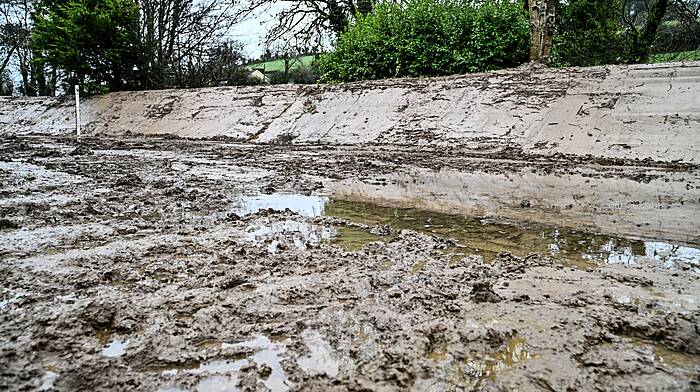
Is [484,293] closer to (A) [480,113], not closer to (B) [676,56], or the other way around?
(A) [480,113]

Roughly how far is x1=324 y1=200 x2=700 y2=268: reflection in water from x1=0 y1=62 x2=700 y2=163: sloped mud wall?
2920mm

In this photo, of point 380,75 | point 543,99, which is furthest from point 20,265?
point 380,75

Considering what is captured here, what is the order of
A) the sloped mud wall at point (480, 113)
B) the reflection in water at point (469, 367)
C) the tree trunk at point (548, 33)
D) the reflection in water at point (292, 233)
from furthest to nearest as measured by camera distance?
the tree trunk at point (548, 33), the sloped mud wall at point (480, 113), the reflection in water at point (292, 233), the reflection in water at point (469, 367)

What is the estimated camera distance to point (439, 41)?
9211mm

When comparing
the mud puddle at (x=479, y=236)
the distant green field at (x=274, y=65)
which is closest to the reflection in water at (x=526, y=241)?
the mud puddle at (x=479, y=236)

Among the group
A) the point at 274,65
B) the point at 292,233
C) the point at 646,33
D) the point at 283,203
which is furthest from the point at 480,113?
the point at 274,65

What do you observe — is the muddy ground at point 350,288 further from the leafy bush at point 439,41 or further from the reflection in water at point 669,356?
the leafy bush at point 439,41

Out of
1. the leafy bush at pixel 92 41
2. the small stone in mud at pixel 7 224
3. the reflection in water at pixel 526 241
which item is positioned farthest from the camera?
the leafy bush at pixel 92 41

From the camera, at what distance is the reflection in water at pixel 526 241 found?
2318mm

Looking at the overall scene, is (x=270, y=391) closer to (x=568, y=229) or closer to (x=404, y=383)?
(x=404, y=383)

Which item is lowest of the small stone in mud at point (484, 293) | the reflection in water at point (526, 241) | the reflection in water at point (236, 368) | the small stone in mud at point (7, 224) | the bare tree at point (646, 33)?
the reflection in water at point (236, 368)

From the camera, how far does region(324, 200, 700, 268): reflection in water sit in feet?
7.61

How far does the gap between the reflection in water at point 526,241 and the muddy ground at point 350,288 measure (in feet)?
0.05

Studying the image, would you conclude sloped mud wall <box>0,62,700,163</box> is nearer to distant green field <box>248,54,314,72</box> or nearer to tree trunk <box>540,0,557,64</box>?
tree trunk <box>540,0,557,64</box>
